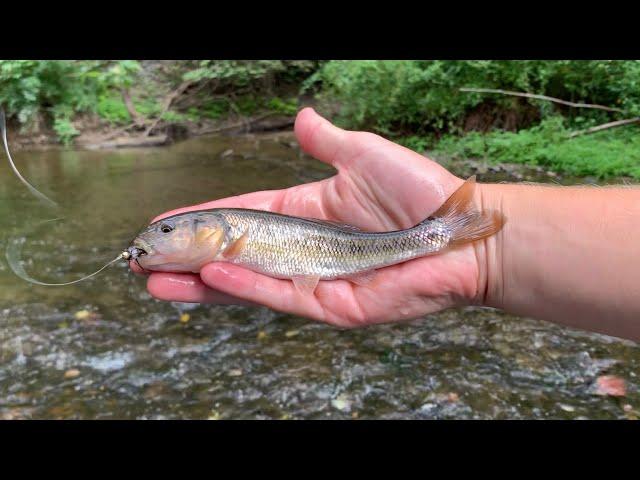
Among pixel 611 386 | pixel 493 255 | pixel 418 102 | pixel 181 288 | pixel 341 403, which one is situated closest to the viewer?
pixel 493 255

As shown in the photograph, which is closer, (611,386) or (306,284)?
(306,284)

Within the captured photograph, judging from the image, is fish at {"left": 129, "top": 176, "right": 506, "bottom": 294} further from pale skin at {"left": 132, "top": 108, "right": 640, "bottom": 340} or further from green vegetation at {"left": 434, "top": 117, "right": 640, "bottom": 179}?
green vegetation at {"left": 434, "top": 117, "right": 640, "bottom": 179}

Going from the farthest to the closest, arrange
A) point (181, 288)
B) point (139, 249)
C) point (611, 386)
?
point (611, 386), point (181, 288), point (139, 249)

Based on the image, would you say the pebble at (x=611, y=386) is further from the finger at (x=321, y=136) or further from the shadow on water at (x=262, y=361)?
the finger at (x=321, y=136)

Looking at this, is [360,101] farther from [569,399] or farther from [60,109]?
[569,399]

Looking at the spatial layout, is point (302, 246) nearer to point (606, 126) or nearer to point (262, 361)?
point (262, 361)

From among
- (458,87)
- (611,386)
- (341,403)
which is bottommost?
(341,403)

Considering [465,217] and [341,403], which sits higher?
[465,217]

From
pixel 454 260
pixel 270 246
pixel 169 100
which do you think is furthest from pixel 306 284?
pixel 169 100
